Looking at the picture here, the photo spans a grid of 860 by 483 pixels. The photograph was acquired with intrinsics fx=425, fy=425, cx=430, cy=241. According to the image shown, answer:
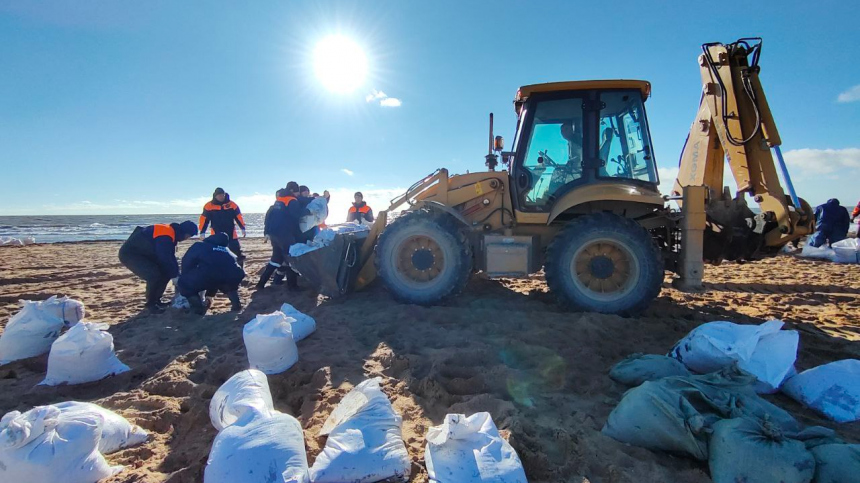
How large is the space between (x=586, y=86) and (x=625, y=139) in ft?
2.37

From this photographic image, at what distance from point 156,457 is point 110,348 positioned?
128cm

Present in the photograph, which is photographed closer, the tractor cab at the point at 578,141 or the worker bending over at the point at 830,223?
the tractor cab at the point at 578,141

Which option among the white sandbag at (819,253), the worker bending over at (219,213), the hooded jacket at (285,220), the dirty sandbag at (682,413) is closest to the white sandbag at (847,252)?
the white sandbag at (819,253)

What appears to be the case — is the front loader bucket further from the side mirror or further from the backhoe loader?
the side mirror

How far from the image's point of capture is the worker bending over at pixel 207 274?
14.7 ft

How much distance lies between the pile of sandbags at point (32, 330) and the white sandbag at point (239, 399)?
204 centimetres

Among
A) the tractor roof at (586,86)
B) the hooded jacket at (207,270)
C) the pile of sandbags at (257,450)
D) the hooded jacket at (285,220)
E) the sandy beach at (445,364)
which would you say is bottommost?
the sandy beach at (445,364)

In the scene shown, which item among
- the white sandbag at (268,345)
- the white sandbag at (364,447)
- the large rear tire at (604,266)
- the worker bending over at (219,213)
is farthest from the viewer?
the worker bending over at (219,213)

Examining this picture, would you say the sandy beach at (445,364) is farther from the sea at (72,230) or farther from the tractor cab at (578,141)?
the sea at (72,230)

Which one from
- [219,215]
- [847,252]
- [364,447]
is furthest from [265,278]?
[847,252]

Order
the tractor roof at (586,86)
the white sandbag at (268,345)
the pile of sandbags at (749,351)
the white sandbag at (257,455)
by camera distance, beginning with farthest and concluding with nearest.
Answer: the tractor roof at (586,86), the white sandbag at (268,345), the pile of sandbags at (749,351), the white sandbag at (257,455)

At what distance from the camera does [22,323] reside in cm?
322

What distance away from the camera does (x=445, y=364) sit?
2.89 meters

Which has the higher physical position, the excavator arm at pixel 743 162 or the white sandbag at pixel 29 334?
the excavator arm at pixel 743 162
